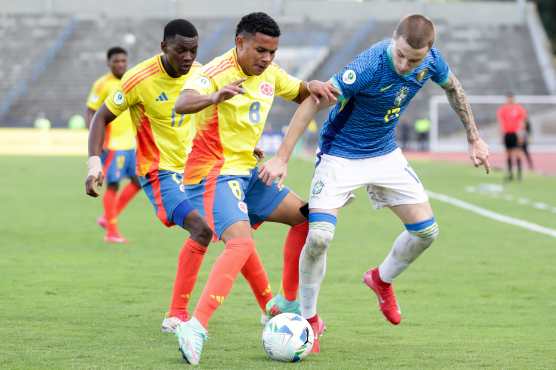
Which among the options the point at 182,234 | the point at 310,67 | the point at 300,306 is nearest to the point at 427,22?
the point at 300,306

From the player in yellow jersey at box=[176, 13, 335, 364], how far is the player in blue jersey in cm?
25

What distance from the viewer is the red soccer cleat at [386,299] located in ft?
26.5

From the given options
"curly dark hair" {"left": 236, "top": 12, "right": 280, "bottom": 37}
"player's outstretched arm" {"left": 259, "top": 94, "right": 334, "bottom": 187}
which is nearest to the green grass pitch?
"player's outstretched arm" {"left": 259, "top": 94, "right": 334, "bottom": 187}

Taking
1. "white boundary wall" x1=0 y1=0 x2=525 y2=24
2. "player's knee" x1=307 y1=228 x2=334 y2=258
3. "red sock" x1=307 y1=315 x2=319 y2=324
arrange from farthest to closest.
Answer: "white boundary wall" x1=0 y1=0 x2=525 y2=24
"red sock" x1=307 y1=315 x2=319 y2=324
"player's knee" x1=307 y1=228 x2=334 y2=258

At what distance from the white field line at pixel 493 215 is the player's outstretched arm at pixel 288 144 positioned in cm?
817

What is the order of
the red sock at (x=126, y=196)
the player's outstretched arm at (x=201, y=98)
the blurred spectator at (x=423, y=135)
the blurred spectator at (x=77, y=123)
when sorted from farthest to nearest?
1. the blurred spectator at (x=77, y=123)
2. the blurred spectator at (x=423, y=135)
3. the red sock at (x=126, y=196)
4. the player's outstretched arm at (x=201, y=98)

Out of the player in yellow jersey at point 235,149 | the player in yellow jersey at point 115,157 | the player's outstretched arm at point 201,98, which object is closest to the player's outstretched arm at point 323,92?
the player in yellow jersey at point 235,149

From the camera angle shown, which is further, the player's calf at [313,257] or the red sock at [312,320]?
the red sock at [312,320]

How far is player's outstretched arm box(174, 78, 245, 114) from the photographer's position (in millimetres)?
6746

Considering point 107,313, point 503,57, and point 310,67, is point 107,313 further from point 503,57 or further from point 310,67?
point 503,57

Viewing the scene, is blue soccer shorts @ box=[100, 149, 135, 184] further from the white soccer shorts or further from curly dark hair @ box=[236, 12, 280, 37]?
curly dark hair @ box=[236, 12, 280, 37]

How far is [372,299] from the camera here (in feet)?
31.6

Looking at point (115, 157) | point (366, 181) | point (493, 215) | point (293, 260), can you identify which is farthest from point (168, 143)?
point (493, 215)

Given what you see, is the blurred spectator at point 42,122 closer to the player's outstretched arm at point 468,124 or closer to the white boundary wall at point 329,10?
the white boundary wall at point 329,10
